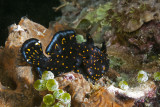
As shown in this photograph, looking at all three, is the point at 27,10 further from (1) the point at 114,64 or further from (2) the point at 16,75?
(1) the point at 114,64

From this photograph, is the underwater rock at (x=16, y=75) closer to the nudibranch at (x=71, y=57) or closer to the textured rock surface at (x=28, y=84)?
the textured rock surface at (x=28, y=84)

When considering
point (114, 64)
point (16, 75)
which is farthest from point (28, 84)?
point (114, 64)

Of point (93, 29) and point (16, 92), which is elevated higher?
point (93, 29)

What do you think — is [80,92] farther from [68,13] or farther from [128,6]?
[68,13]

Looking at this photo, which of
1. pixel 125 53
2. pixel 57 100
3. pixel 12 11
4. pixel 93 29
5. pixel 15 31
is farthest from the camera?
pixel 12 11

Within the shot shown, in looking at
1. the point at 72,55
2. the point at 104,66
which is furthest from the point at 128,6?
the point at 72,55
